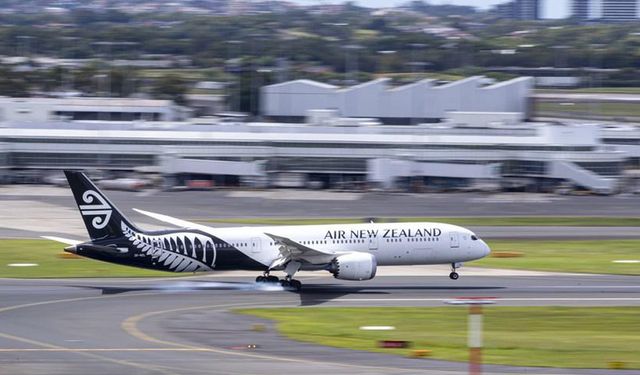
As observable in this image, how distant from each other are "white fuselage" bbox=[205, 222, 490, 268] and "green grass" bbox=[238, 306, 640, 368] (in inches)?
281

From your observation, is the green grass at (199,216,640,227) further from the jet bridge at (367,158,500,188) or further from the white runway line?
the white runway line

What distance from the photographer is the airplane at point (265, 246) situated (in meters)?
52.7

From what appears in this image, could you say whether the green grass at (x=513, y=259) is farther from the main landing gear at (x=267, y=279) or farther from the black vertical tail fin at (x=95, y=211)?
the main landing gear at (x=267, y=279)

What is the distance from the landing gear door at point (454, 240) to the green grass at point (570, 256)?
22.2ft

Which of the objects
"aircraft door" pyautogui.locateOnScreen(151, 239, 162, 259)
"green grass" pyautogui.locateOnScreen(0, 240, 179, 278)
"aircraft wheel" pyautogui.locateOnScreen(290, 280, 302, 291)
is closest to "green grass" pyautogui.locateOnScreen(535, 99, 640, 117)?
"green grass" pyautogui.locateOnScreen(0, 240, 179, 278)

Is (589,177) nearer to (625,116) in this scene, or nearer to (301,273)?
(301,273)

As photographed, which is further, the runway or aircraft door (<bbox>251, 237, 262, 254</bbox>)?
aircraft door (<bbox>251, 237, 262, 254</bbox>)

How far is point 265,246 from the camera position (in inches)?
2135

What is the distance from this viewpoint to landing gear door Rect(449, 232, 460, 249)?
182 feet

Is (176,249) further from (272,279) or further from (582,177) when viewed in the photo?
(582,177)

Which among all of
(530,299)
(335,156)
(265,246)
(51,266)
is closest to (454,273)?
(530,299)

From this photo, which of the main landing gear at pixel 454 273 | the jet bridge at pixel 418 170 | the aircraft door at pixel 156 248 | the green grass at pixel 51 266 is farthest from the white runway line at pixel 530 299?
the jet bridge at pixel 418 170

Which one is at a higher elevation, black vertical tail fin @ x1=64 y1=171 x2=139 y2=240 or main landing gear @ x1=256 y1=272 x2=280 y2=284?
black vertical tail fin @ x1=64 y1=171 x2=139 y2=240

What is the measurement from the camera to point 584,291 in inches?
2080
